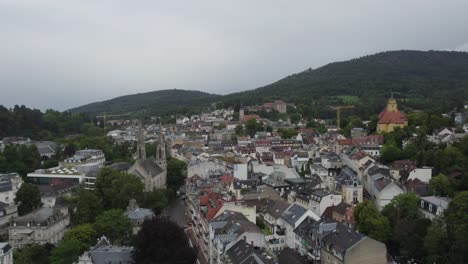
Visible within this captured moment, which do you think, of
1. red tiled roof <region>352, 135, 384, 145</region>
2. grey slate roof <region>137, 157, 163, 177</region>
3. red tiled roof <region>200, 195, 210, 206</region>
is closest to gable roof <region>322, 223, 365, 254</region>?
red tiled roof <region>200, 195, 210, 206</region>

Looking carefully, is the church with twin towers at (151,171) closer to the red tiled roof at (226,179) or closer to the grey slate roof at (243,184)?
the red tiled roof at (226,179)

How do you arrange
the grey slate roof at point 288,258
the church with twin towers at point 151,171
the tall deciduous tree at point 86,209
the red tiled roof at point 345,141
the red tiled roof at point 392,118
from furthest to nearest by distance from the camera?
the red tiled roof at point 392,118
the red tiled roof at point 345,141
the church with twin towers at point 151,171
the tall deciduous tree at point 86,209
the grey slate roof at point 288,258

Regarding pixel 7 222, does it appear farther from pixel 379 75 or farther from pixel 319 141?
pixel 379 75

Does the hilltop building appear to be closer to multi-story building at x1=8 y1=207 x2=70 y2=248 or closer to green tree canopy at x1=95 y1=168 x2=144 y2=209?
green tree canopy at x1=95 y1=168 x2=144 y2=209

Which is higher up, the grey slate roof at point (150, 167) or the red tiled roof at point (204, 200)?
the grey slate roof at point (150, 167)

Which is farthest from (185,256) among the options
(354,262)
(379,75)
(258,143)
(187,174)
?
(379,75)

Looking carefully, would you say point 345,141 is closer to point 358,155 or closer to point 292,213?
point 358,155

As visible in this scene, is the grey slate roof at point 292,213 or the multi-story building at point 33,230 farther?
the multi-story building at point 33,230

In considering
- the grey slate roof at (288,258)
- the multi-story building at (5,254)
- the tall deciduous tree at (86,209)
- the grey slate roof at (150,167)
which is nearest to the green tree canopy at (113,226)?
the tall deciduous tree at (86,209)

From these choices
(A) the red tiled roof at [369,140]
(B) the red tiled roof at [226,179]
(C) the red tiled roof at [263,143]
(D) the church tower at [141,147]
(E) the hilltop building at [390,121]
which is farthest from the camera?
(C) the red tiled roof at [263,143]
